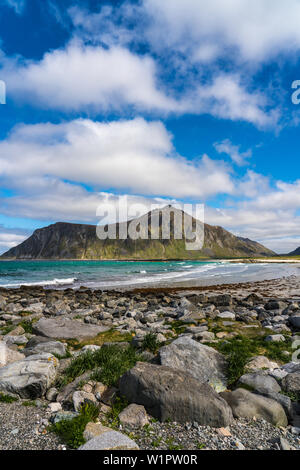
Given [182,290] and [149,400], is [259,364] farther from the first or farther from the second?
[182,290]

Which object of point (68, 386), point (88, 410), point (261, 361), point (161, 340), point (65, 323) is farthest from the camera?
point (65, 323)

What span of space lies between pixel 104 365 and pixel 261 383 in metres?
4.57

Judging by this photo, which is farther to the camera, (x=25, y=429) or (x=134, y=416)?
(x=134, y=416)

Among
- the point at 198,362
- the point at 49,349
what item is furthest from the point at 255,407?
the point at 49,349

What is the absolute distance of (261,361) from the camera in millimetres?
8789

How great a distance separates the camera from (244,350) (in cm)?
1025

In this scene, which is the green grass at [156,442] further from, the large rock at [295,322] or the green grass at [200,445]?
the large rock at [295,322]

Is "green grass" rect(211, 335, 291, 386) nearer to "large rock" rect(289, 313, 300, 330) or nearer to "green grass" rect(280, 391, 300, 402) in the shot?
"green grass" rect(280, 391, 300, 402)

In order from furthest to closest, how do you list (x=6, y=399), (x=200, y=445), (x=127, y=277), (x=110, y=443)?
(x=127, y=277) → (x=6, y=399) → (x=200, y=445) → (x=110, y=443)

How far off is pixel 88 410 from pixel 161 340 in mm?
5814

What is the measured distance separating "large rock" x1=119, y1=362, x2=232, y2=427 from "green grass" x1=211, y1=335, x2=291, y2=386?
210cm

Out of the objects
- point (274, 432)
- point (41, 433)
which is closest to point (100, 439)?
point (41, 433)

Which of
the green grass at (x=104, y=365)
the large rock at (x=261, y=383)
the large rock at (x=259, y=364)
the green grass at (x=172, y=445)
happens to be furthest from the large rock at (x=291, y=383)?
the green grass at (x=104, y=365)

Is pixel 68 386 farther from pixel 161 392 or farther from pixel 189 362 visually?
pixel 189 362
